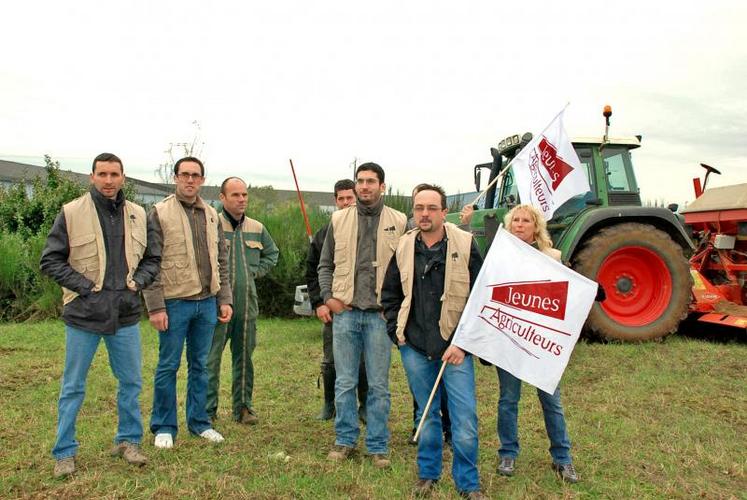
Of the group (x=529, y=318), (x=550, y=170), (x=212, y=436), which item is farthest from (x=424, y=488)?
(x=550, y=170)

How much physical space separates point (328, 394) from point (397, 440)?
2.58 feet

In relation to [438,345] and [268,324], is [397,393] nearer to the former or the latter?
[438,345]

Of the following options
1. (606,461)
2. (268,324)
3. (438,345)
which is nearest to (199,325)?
(438,345)

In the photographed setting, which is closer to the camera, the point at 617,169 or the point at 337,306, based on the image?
the point at 337,306

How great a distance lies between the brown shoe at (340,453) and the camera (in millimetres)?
3991

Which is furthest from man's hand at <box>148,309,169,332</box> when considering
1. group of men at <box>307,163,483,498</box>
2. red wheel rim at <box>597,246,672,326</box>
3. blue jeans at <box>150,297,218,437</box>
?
red wheel rim at <box>597,246,672,326</box>

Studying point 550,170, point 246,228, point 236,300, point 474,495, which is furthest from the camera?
point 550,170

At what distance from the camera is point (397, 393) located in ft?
18.5

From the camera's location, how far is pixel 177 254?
13.6 feet

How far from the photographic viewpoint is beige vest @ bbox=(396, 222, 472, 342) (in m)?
3.46

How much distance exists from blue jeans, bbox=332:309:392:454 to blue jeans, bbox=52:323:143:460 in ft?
4.12

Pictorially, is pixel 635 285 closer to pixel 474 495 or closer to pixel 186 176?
pixel 474 495

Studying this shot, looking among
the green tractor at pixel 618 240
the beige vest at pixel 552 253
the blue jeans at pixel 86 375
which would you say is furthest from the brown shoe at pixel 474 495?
the green tractor at pixel 618 240

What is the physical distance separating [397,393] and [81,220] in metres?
3.11
